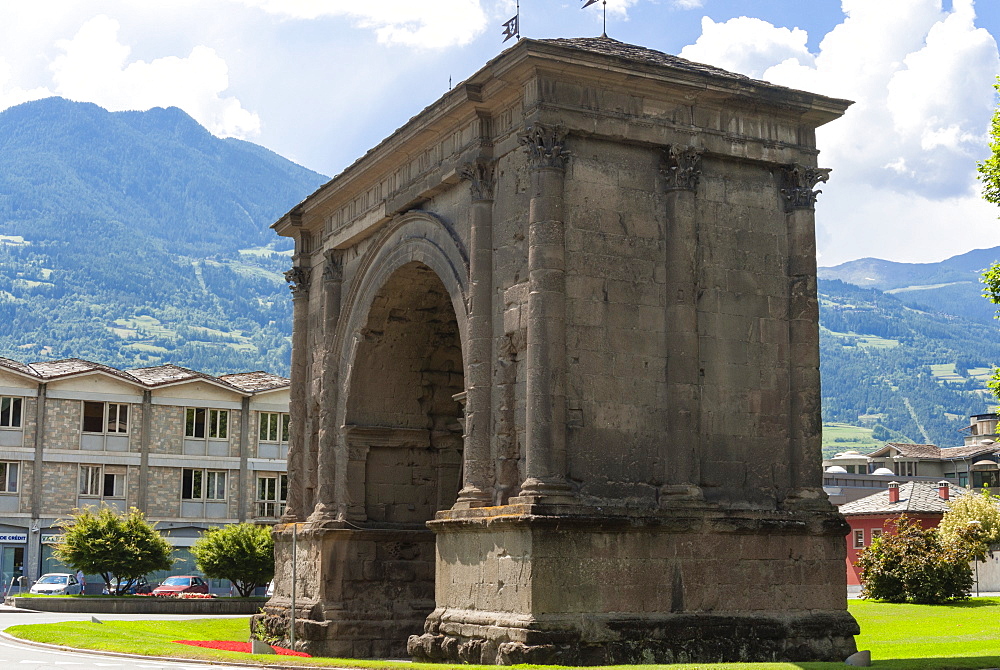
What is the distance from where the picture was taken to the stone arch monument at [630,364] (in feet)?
62.4

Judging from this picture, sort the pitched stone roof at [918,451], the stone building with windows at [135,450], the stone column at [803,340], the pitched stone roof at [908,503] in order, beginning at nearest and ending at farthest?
1. the stone column at [803,340]
2. the stone building with windows at [135,450]
3. the pitched stone roof at [908,503]
4. the pitched stone roof at [918,451]

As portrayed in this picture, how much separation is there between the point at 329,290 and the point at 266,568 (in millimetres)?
18513

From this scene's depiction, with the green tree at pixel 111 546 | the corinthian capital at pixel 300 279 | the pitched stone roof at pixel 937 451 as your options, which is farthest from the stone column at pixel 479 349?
the pitched stone roof at pixel 937 451

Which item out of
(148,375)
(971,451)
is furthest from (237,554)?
(971,451)

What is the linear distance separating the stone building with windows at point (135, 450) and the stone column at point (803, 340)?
121 ft

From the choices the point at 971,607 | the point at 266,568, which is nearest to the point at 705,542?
the point at 971,607

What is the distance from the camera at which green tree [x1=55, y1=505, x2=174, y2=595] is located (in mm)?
43031

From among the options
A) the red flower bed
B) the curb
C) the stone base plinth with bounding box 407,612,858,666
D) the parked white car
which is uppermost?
the stone base plinth with bounding box 407,612,858,666

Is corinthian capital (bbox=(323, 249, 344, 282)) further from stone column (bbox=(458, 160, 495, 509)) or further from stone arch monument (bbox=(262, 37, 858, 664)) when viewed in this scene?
stone column (bbox=(458, 160, 495, 509))

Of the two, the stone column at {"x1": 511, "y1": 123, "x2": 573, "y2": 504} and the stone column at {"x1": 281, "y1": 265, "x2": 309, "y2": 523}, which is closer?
the stone column at {"x1": 511, "y1": 123, "x2": 573, "y2": 504}

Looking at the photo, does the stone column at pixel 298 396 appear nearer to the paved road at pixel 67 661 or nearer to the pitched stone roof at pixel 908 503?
the paved road at pixel 67 661

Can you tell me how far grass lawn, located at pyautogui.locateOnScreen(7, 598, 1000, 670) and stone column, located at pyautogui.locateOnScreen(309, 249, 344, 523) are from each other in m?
4.45

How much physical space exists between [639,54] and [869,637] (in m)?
13.6

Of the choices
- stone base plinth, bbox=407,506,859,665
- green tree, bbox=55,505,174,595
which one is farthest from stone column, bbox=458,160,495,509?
green tree, bbox=55,505,174,595
